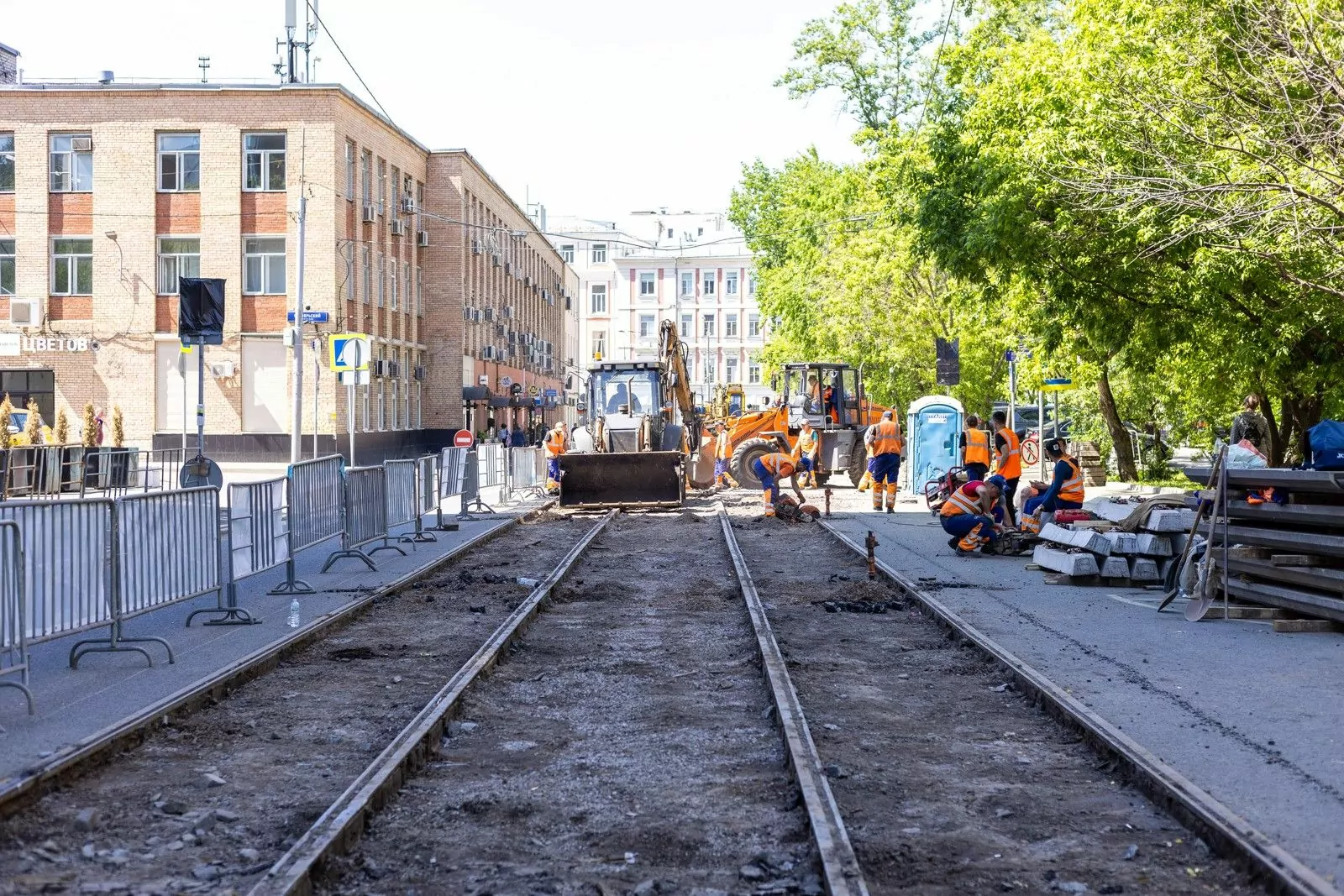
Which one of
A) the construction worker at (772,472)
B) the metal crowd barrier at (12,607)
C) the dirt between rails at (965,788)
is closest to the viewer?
the dirt between rails at (965,788)

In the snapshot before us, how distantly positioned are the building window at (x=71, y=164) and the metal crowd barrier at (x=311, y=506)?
98.9ft

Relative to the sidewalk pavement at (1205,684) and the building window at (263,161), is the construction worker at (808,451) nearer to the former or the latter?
the sidewalk pavement at (1205,684)

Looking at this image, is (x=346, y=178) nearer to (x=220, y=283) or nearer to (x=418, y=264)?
(x=418, y=264)

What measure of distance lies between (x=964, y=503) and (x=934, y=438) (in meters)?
13.4

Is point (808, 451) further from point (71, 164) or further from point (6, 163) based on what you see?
point (6, 163)

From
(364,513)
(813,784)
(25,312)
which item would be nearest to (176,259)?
(25,312)

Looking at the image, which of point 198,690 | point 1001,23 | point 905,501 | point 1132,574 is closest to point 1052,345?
point 905,501

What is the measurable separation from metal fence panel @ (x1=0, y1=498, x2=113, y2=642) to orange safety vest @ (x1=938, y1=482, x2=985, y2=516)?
35.4 ft

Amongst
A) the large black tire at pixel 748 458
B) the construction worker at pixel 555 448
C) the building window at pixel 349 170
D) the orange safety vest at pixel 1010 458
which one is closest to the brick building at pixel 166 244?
the building window at pixel 349 170

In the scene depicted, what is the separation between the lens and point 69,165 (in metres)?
41.8

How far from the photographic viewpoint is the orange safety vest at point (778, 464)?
2398cm

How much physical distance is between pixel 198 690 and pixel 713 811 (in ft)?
12.3

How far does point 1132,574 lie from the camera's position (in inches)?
571

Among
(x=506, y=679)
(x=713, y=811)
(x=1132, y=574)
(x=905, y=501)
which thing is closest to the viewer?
(x=713, y=811)
